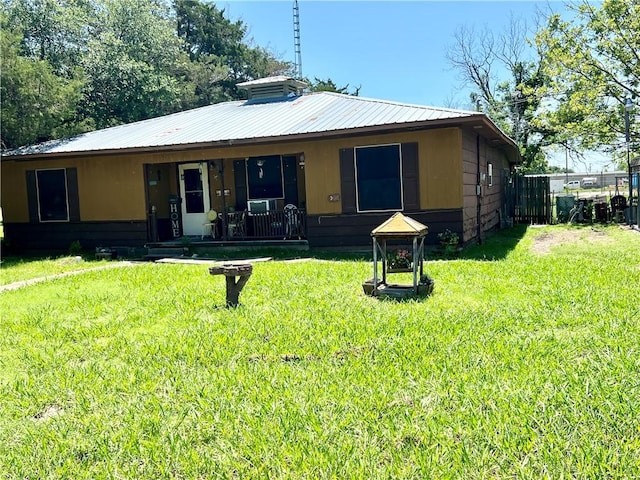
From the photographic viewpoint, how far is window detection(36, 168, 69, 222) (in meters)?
12.3

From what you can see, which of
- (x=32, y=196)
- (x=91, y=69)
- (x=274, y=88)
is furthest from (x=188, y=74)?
(x=32, y=196)

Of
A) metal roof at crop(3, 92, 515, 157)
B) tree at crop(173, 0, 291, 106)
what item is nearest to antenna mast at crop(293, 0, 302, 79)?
tree at crop(173, 0, 291, 106)

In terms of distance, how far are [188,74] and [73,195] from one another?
2013 centimetres

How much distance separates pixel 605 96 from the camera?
769 inches

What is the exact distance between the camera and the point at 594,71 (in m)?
19.1

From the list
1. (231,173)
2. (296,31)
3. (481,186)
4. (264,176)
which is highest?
(296,31)

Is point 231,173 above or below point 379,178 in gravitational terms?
above

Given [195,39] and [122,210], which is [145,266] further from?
[195,39]

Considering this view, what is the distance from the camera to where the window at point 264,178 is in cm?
1206

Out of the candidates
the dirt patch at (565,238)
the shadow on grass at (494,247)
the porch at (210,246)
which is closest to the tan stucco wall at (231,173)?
the porch at (210,246)

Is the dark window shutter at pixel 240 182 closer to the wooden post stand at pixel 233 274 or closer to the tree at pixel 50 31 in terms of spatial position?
the wooden post stand at pixel 233 274

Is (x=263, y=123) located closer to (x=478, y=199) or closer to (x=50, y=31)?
(x=478, y=199)

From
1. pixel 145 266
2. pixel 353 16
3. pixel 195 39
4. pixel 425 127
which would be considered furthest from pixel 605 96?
pixel 195 39

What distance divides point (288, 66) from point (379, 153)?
96.7ft
